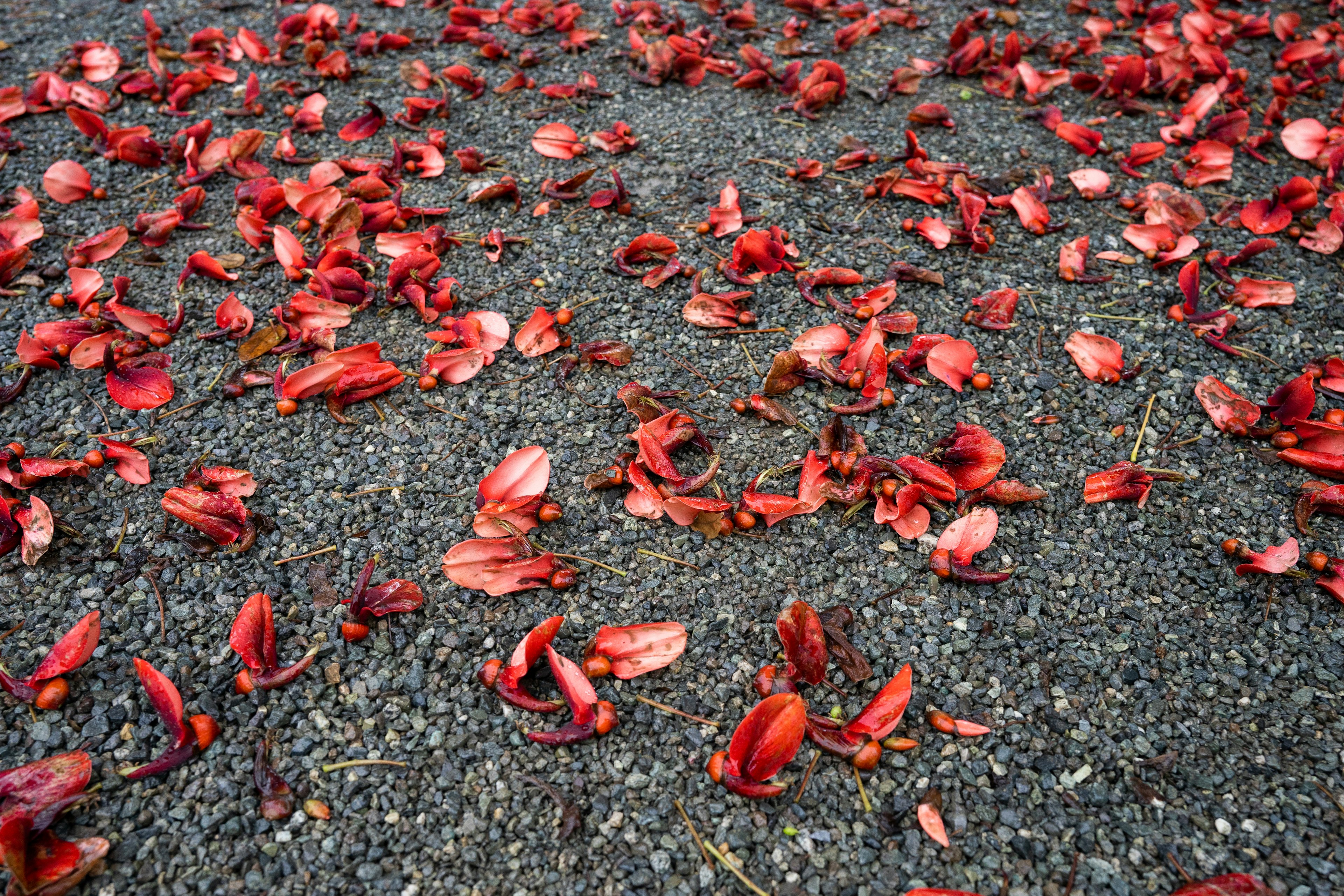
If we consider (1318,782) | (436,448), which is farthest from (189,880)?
A: (1318,782)

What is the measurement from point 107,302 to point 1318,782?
4143 millimetres

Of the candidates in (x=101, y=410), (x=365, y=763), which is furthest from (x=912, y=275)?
(x=101, y=410)

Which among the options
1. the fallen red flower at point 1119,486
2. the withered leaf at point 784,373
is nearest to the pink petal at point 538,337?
the withered leaf at point 784,373

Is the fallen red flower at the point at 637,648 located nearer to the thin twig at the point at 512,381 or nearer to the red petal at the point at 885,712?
the red petal at the point at 885,712

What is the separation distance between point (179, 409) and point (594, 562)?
1.59m

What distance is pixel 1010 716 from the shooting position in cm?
219

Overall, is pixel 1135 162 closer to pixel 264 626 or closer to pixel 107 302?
pixel 264 626

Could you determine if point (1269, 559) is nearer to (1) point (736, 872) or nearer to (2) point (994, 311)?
(2) point (994, 311)

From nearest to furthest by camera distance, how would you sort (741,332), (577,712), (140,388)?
(577,712)
(140,388)
(741,332)

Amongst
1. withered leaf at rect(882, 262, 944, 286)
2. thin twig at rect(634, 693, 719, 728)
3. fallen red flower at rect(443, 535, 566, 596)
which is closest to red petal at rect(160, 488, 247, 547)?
fallen red flower at rect(443, 535, 566, 596)

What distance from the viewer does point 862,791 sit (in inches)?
81.0

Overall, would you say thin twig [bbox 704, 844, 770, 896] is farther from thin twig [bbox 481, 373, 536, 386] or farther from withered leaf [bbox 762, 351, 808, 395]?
thin twig [bbox 481, 373, 536, 386]

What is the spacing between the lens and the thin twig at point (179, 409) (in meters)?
2.88

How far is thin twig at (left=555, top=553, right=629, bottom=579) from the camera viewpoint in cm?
248
